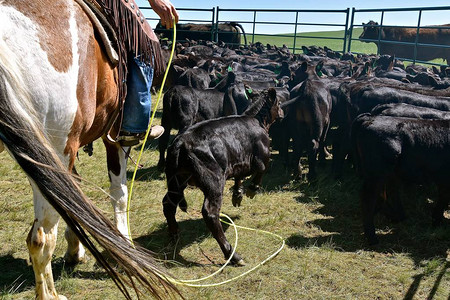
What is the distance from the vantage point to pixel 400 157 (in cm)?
468

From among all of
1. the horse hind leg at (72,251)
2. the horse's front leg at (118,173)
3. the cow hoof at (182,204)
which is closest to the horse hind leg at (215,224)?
the cow hoof at (182,204)

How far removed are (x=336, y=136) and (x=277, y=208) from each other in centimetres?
247

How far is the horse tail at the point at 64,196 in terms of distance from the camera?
1723 millimetres

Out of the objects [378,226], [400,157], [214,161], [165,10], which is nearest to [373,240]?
[378,226]

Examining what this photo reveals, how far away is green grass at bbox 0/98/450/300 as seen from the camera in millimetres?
3613

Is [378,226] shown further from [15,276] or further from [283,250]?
[15,276]

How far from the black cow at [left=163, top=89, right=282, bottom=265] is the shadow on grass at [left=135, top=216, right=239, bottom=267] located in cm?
15

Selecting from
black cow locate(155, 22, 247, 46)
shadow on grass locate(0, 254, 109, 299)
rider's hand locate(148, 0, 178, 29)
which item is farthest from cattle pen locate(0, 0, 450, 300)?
black cow locate(155, 22, 247, 46)

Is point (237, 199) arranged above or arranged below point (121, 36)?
below

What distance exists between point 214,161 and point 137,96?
3.92 feet

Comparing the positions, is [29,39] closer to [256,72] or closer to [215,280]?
[215,280]

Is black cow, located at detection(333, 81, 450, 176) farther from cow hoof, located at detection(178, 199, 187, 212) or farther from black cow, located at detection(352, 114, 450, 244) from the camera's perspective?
cow hoof, located at detection(178, 199, 187, 212)

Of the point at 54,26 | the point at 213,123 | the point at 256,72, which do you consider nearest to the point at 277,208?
the point at 213,123

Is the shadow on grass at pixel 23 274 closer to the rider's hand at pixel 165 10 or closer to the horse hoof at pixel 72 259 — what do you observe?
the horse hoof at pixel 72 259
